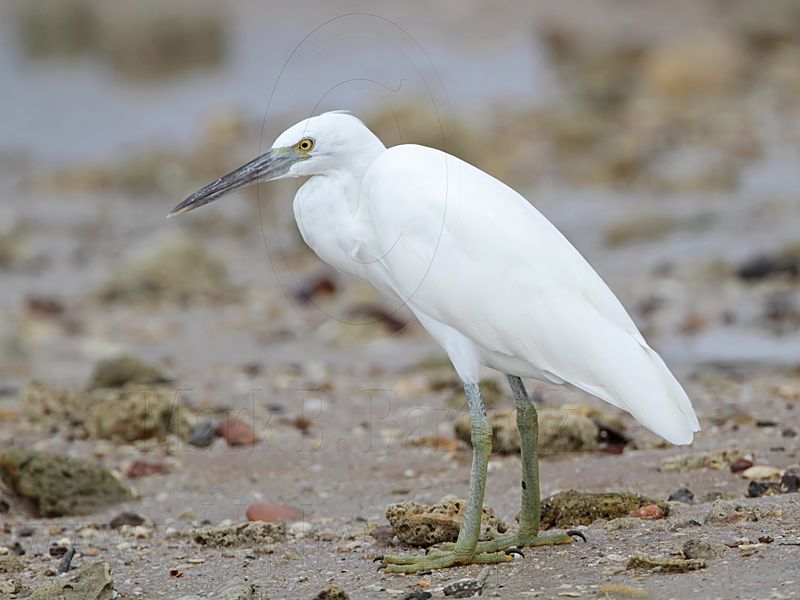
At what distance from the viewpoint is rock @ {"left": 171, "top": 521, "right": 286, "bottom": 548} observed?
200 inches

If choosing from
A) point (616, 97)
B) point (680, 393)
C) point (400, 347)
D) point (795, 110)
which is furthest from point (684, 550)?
point (616, 97)

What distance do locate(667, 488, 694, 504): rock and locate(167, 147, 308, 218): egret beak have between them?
6.94 feet

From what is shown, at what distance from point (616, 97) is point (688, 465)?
1500cm

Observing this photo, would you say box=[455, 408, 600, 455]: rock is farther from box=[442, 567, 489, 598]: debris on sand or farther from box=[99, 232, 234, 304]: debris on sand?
box=[99, 232, 234, 304]: debris on sand

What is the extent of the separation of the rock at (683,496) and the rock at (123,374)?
3.76 meters

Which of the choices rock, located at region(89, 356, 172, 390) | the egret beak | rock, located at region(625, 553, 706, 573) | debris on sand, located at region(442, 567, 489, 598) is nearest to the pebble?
rock, located at region(625, 553, 706, 573)

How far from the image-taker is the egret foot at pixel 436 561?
4.61 m

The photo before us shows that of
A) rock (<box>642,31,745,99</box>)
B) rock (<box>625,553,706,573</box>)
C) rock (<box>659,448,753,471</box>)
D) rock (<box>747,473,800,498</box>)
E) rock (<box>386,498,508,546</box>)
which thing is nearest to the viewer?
rock (<box>625,553,706,573</box>)

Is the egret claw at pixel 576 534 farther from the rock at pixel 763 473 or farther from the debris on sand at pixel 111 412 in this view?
the debris on sand at pixel 111 412

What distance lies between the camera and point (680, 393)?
182 inches

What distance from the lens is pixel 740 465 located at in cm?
566

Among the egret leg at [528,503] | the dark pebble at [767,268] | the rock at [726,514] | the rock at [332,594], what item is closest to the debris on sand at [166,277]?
the dark pebble at [767,268]

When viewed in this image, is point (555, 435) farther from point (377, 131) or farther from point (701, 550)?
point (377, 131)

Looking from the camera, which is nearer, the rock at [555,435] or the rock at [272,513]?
the rock at [272,513]
